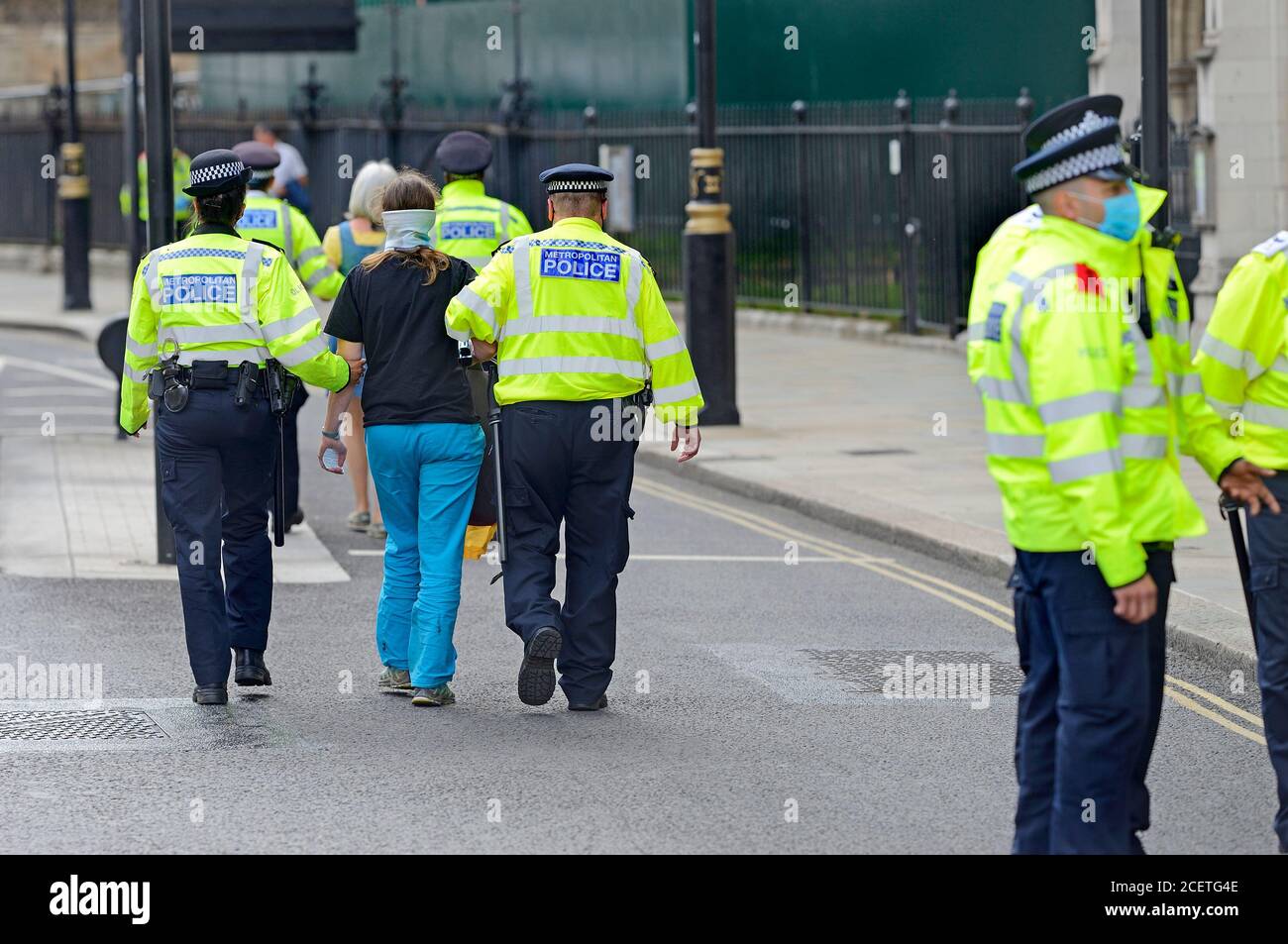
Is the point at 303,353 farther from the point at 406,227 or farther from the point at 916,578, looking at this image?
the point at 916,578

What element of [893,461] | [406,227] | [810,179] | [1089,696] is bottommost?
[893,461]

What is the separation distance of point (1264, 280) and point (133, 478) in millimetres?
9442

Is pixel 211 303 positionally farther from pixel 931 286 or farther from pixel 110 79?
pixel 110 79

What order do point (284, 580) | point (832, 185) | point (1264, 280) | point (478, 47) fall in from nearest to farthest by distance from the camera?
1. point (1264, 280)
2. point (284, 580)
3. point (832, 185)
4. point (478, 47)

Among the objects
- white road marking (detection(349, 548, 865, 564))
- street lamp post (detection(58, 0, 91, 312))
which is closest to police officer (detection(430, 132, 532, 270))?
white road marking (detection(349, 548, 865, 564))

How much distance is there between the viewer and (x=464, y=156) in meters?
10.8

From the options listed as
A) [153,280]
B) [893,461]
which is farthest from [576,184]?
[893,461]

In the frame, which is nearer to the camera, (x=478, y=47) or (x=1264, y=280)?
(x=1264, y=280)

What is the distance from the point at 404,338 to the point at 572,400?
2.27 ft

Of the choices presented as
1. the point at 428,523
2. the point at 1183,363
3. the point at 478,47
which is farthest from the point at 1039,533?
the point at 478,47

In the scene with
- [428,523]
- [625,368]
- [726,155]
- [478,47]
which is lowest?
[428,523]

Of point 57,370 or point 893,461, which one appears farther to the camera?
point 57,370

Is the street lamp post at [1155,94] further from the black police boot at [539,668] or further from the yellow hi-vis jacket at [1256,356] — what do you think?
Answer: the yellow hi-vis jacket at [1256,356]
